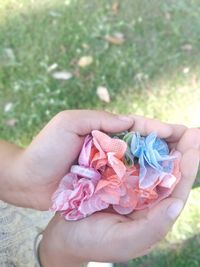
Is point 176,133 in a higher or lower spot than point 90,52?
higher

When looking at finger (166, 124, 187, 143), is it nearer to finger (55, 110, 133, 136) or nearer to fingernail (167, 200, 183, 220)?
finger (55, 110, 133, 136)

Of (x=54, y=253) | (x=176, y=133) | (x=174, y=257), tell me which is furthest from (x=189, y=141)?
(x=174, y=257)

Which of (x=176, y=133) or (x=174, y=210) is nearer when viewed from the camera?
(x=174, y=210)

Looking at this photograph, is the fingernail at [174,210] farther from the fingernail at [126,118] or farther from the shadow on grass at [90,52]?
the shadow on grass at [90,52]

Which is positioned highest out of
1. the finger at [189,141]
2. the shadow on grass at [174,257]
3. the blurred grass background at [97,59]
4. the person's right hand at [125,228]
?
the finger at [189,141]

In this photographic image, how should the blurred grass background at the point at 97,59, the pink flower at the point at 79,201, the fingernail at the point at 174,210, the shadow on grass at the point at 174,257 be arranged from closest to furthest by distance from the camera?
the fingernail at the point at 174,210
the pink flower at the point at 79,201
the shadow on grass at the point at 174,257
the blurred grass background at the point at 97,59

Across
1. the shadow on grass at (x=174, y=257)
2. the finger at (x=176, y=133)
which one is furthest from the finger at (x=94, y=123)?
the shadow on grass at (x=174, y=257)

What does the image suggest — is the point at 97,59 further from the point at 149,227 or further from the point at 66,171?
the point at 149,227

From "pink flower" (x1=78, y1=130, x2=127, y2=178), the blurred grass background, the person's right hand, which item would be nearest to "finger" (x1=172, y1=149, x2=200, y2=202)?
the person's right hand
